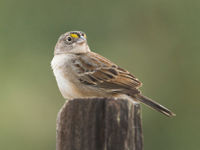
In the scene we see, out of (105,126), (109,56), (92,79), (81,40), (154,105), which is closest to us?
(105,126)

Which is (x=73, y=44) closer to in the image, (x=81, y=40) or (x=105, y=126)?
(x=81, y=40)

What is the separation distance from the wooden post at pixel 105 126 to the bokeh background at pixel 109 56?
752 centimetres

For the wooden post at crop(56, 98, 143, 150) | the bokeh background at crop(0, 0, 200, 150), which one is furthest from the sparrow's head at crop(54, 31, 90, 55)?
the wooden post at crop(56, 98, 143, 150)

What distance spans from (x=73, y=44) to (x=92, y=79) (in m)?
1.02

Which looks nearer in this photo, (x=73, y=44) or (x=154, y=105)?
(x=154, y=105)

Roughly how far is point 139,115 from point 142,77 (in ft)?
30.3

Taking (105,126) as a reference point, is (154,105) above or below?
above

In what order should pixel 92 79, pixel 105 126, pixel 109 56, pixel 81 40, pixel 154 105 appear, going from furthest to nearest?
1. pixel 109 56
2. pixel 81 40
3. pixel 92 79
4. pixel 154 105
5. pixel 105 126

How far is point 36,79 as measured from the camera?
40.3 feet

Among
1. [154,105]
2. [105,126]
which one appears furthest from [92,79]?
[105,126]

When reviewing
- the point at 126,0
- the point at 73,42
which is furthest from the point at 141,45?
the point at 73,42

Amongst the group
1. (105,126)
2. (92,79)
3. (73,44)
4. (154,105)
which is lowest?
(105,126)

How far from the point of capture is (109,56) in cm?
1288

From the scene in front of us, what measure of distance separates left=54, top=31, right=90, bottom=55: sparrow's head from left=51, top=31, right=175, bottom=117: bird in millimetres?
206
